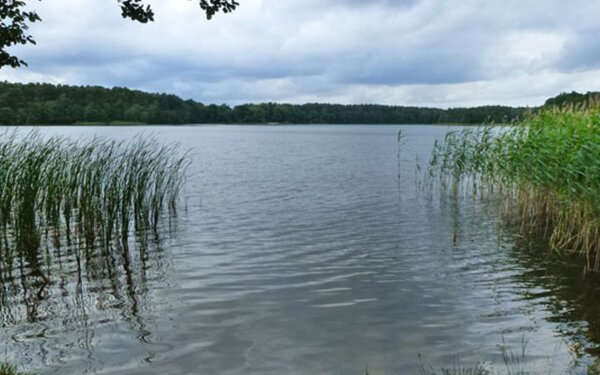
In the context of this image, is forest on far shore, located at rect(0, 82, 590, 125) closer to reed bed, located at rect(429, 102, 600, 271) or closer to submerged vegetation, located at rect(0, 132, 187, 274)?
reed bed, located at rect(429, 102, 600, 271)

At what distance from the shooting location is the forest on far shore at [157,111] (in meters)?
83.6

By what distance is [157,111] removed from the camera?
132375mm

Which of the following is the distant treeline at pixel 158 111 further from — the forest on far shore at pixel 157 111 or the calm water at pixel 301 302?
the calm water at pixel 301 302

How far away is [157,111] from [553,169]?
12641cm

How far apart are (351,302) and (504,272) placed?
13.1 feet

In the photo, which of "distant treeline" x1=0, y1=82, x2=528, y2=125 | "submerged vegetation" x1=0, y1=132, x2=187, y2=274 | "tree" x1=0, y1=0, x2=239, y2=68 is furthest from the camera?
"distant treeline" x1=0, y1=82, x2=528, y2=125

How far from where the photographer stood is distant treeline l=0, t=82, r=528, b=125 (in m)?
83.6

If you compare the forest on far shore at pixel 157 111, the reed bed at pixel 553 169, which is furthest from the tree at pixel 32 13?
the forest on far shore at pixel 157 111

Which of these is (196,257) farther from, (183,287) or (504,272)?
(504,272)

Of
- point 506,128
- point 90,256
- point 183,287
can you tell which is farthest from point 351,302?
point 506,128

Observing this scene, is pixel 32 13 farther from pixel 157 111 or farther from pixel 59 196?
pixel 157 111

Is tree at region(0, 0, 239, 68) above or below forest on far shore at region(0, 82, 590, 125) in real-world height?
below

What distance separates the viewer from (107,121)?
118 meters

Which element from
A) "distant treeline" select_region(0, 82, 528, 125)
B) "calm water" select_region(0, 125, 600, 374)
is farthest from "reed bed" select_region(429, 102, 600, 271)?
"distant treeline" select_region(0, 82, 528, 125)
